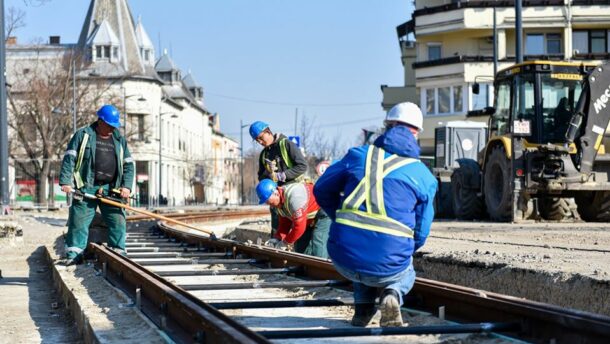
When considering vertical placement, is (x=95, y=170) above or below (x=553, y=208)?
above

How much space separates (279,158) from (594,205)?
12835 millimetres

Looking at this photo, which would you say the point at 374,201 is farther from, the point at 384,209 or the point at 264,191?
the point at 264,191

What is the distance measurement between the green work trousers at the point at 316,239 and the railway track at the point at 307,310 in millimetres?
498

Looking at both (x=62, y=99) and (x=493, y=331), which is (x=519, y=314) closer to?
Result: (x=493, y=331)

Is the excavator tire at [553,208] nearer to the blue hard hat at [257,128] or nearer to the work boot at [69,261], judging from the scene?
the blue hard hat at [257,128]

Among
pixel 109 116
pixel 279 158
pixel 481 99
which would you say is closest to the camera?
pixel 109 116

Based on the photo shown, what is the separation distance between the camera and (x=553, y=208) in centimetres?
2298

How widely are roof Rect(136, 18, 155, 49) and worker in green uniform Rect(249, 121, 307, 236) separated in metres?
84.7

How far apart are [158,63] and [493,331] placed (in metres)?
105

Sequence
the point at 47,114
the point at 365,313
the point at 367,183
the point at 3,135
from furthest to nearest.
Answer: the point at 47,114 → the point at 3,135 → the point at 365,313 → the point at 367,183

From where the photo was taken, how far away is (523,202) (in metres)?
21.5

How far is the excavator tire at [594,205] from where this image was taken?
881 inches

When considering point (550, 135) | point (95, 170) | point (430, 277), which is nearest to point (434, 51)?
point (550, 135)

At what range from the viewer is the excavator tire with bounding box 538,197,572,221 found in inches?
901
